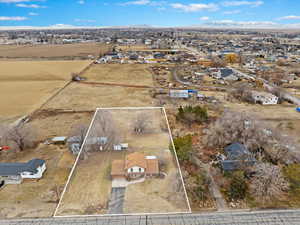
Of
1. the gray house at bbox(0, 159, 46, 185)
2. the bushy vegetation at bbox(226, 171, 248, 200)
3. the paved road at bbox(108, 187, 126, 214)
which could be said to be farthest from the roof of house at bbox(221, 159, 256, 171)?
the gray house at bbox(0, 159, 46, 185)

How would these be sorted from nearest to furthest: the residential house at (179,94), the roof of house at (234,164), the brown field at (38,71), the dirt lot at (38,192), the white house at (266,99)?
the dirt lot at (38,192), the roof of house at (234,164), the white house at (266,99), the residential house at (179,94), the brown field at (38,71)

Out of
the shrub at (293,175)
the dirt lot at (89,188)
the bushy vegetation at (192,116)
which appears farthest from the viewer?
the bushy vegetation at (192,116)

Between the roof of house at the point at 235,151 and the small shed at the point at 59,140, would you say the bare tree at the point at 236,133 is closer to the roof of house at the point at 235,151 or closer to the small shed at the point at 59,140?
the roof of house at the point at 235,151

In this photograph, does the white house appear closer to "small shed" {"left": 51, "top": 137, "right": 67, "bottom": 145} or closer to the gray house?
"small shed" {"left": 51, "top": 137, "right": 67, "bottom": 145}

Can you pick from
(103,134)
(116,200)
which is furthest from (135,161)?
(103,134)

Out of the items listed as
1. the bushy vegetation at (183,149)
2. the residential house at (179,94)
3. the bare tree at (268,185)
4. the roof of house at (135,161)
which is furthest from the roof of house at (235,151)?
the residential house at (179,94)

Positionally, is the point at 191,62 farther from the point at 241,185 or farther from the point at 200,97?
the point at 241,185

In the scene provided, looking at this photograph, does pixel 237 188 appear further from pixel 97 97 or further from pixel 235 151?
pixel 97 97
